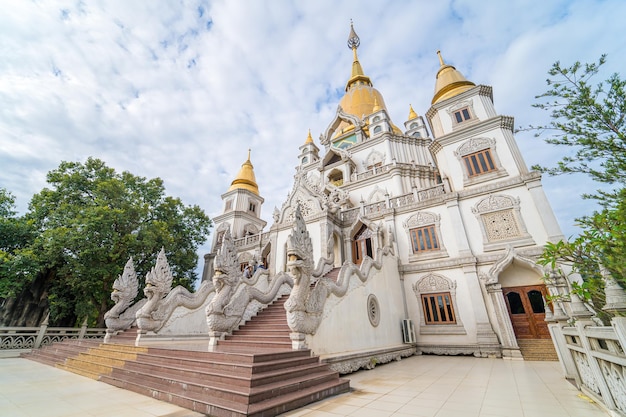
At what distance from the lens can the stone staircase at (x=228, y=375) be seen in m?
3.64

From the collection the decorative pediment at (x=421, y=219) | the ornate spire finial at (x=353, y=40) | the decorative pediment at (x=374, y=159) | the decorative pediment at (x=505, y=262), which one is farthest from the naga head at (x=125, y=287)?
the ornate spire finial at (x=353, y=40)

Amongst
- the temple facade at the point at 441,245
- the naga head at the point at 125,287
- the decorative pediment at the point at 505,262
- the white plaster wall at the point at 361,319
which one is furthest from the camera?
the naga head at the point at 125,287

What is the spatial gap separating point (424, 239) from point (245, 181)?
1640cm

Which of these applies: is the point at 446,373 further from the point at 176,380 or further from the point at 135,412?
the point at 135,412

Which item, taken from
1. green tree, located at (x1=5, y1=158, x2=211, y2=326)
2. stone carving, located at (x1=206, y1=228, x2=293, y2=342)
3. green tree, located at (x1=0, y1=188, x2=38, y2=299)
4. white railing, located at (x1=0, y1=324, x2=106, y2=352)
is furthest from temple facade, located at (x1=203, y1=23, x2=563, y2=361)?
green tree, located at (x1=0, y1=188, x2=38, y2=299)

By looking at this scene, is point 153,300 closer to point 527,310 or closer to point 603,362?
point 603,362

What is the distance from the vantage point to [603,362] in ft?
10.8

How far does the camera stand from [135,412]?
353cm

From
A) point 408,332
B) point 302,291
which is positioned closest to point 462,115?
point 408,332

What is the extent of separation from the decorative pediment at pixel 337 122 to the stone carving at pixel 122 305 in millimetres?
17486

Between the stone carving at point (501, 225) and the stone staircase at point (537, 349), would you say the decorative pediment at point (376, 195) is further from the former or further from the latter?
the stone staircase at point (537, 349)

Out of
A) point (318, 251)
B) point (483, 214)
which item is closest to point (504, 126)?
point (483, 214)

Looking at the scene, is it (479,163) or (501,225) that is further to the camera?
(479,163)

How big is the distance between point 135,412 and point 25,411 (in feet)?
4.83
